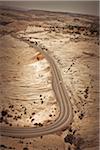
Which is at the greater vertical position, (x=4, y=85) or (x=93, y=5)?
(x=93, y=5)

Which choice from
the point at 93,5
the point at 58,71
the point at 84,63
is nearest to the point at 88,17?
the point at 93,5

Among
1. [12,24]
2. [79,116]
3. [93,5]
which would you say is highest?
[93,5]

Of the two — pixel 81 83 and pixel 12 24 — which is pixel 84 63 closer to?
pixel 81 83

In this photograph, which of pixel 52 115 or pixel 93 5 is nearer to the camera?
pixel 52 115
